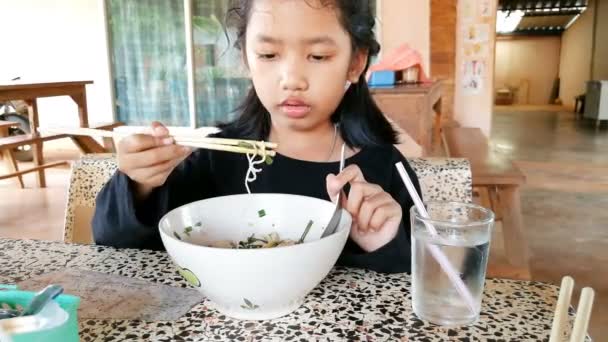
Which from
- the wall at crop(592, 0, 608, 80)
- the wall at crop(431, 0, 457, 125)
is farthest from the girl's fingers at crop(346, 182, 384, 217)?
the wall at crop(592, 0, 608, 80)

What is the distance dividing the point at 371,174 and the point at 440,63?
3411 mm

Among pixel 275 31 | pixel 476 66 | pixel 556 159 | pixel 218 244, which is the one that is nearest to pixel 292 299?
pixel 218 244

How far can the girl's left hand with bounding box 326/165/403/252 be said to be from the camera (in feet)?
1.97

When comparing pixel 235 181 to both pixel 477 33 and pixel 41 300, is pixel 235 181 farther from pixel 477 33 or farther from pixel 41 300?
pixel 477 33

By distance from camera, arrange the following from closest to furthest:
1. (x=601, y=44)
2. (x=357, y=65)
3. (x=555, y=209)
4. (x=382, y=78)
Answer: (x=357, y=65)
(x=382, y=78)
(x=555, y=209)
(x=601, y=44)

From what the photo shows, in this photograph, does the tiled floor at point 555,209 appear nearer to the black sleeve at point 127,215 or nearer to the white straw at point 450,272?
the white straw at point 450,272

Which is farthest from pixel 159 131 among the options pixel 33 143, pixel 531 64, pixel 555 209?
pixel 531 64

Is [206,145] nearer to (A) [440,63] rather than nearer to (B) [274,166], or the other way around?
(B) [274,166]

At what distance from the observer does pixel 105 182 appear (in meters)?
1.03

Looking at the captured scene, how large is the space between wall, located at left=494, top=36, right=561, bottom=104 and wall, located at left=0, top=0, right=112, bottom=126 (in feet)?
42.4

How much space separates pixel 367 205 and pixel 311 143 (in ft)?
1.10

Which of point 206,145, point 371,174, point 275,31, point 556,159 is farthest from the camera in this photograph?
point 556,159

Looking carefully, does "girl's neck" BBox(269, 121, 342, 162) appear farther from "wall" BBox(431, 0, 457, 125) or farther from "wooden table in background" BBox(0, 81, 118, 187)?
"wall" BBox(431, 0, 457, 125)

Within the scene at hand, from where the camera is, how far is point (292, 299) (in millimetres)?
466
